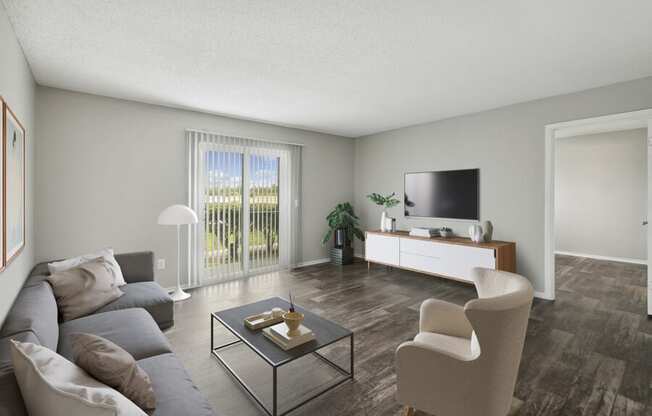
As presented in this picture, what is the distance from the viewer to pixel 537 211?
12.6 ft

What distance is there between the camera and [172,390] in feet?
4.69

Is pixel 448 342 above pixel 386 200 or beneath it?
beneath

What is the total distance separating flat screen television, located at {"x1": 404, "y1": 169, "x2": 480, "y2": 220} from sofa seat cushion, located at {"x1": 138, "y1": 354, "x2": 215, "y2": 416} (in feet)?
13.5

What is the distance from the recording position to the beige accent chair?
138 cm

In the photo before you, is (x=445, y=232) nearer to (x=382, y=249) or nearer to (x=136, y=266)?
(x=382, y=249)

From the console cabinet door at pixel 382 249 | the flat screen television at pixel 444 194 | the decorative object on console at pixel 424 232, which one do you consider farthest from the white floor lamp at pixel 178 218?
the flat screen television at pixel 444 194

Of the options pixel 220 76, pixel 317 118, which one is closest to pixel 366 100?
pixel 317 118

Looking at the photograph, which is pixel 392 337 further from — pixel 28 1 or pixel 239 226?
pixel 28 1

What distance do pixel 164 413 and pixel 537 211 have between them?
14.0ft

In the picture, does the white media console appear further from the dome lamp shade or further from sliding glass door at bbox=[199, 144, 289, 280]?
the dome lamp shade

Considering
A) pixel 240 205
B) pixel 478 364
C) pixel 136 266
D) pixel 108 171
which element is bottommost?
pixel 478 364

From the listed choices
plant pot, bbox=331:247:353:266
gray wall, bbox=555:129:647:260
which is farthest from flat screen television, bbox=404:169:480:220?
gray wall, bbox=555:129:647:260

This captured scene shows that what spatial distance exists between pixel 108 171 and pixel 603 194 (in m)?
8.28

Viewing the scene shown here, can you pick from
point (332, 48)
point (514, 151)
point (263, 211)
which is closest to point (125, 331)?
point (332, 48)
